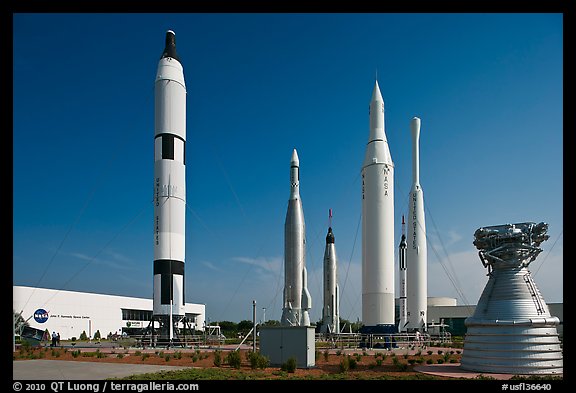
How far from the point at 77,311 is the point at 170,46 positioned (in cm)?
3415

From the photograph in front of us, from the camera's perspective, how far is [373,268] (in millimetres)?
36031

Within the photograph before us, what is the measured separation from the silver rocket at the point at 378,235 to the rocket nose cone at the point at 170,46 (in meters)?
14.9

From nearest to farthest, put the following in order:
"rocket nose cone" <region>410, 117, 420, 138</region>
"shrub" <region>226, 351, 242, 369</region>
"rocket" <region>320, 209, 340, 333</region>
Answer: "shrub" <region>226, 351, 242, 369</region> → "rocket nose cone" <region>410, 117, 420, 138</region> → "rocket" <region>320, 209, 340, 333</region>

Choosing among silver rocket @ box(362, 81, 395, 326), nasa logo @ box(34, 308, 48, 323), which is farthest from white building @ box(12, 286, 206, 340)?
silver rocket @ box(362, 81, 395, 326)

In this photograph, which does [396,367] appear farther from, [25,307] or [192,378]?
[25,307]

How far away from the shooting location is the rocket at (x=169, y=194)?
32.0m

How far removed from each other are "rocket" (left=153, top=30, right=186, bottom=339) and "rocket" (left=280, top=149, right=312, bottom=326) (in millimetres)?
10396

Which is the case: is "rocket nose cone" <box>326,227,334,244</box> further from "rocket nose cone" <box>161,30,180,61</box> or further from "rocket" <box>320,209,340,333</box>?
"rocket nose cone" <box>161,30,180,61</box>

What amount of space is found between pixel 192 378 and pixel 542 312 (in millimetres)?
12981

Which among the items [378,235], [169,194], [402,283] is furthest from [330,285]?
[169,194]

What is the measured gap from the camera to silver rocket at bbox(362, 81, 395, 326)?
3578 cm

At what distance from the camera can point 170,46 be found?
34.9 m

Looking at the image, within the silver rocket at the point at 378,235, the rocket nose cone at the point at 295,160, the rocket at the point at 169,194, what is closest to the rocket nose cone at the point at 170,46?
the rocket at the point at 169,194
